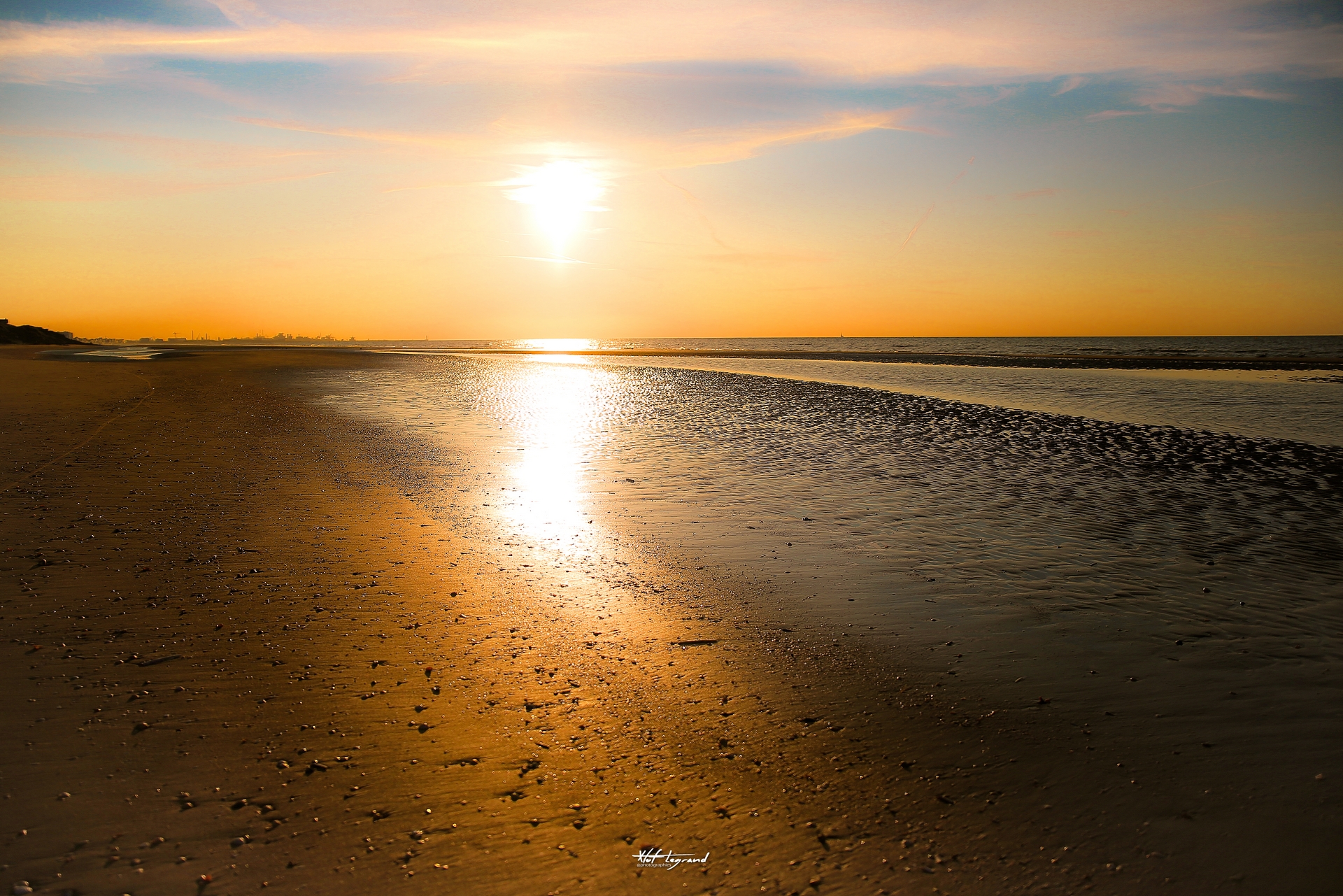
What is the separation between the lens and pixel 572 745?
182 inches

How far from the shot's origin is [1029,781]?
438cm

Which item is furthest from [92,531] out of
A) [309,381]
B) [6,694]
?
[309,381]

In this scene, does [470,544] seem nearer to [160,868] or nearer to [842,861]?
[160,868]

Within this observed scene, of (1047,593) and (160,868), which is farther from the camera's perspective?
(1047,593)

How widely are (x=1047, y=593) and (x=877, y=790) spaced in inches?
174

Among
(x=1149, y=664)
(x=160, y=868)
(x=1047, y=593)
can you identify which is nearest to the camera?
(x=160, y=868)

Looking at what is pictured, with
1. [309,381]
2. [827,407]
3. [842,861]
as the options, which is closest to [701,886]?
[842,861]

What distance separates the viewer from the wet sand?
3627 mm

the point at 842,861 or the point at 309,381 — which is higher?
the point at 309,381

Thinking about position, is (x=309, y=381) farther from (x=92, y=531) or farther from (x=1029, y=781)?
(x=1029, y=781)

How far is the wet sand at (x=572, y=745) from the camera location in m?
3.63

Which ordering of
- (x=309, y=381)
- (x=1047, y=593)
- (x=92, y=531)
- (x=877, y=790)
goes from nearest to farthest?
(x=877, y=790)
(x=1047, y=593)
(x=92, y=531)
(x=309, y=381)

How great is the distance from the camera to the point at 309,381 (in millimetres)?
36625

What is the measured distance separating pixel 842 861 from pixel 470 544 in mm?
6262
